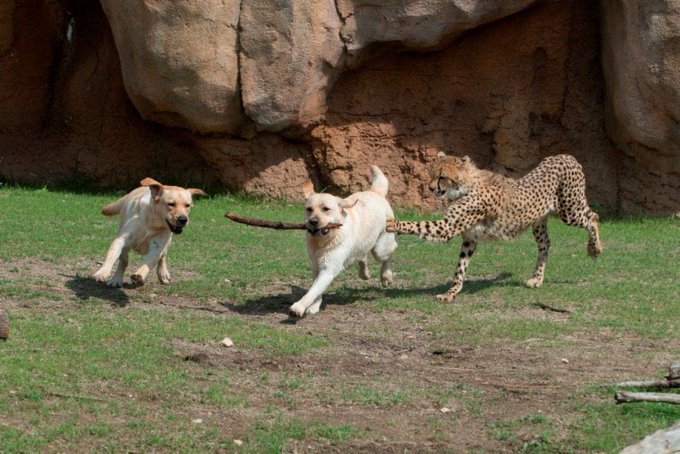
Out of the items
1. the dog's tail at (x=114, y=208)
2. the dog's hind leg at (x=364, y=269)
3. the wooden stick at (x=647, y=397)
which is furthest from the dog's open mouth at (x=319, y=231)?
the wooden stick at (x=647, y=397)

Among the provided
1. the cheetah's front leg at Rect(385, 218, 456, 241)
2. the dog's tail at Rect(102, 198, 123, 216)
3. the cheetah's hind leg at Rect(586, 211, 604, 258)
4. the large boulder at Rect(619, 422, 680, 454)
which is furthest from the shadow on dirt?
the large boulder at Rect(619, 422, 680, 454)

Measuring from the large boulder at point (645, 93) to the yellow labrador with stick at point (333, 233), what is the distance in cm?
622

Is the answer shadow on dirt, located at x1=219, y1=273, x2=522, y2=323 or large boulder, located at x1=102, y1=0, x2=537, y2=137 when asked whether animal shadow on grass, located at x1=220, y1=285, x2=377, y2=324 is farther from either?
large boulder, located at x1=102, y1=0, x2=537, y2=137

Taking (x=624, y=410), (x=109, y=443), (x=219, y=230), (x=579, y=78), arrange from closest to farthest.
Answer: (x=109, y=443) → (x=624, y=410) → (x=219, y=230) → (x=579, y=78)

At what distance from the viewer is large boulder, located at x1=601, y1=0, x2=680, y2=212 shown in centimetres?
1586

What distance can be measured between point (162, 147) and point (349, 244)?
853cm

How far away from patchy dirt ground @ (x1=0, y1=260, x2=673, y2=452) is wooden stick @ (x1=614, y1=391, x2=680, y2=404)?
40cm

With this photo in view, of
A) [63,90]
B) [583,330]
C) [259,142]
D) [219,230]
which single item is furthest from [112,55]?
[583,330]

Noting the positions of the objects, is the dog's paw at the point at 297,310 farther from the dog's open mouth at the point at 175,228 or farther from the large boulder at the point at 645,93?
the large boulder at the point at 645,93

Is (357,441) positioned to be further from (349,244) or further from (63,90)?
(63,90)

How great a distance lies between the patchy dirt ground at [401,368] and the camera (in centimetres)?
746

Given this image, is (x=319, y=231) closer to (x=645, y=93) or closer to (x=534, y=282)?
(x=534, y=282)

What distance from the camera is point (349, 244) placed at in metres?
10.7

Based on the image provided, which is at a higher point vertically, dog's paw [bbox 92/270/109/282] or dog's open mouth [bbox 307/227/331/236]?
dog's open mouth [bbox 307/227/331/236]
